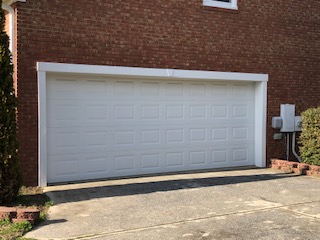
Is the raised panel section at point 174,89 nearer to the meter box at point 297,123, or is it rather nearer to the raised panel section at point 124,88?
the raised panel section at point 124,88

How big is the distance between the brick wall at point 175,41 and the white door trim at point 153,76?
12 centimetres

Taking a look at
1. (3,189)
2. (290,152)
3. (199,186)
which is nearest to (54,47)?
(3,189)

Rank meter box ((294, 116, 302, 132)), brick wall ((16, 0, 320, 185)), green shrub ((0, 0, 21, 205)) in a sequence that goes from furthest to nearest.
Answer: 1. meter box ((294, 116, 302, 132))
2. brick wall ((16, 0, 320, 185))
3. green shrub ((0, 0, 21, 205))

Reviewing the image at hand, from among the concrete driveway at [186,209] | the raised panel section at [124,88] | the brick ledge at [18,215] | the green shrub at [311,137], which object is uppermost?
the raised panel section at [124,88]

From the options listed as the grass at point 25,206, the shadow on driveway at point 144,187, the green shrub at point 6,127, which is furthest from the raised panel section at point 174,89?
the green shrub at point 6,127

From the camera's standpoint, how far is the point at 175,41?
32.7 ft

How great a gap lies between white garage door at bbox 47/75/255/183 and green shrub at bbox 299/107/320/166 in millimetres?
1321

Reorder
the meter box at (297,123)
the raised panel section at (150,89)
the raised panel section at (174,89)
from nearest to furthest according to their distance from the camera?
1. the raised panel section at (150,89)
2. the raised panel section at (174,89)
3. the meter box at (297,123)

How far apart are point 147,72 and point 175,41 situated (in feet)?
3.46

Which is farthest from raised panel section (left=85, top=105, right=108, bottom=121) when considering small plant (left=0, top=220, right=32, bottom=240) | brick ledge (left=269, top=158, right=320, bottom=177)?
brick ledge (left=269, top=158, right=320, bottom=177)

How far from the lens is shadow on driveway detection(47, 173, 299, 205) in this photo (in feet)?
25.2

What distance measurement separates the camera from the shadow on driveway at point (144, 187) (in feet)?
25.2

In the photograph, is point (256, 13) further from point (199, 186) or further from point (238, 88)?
point (199, 186)

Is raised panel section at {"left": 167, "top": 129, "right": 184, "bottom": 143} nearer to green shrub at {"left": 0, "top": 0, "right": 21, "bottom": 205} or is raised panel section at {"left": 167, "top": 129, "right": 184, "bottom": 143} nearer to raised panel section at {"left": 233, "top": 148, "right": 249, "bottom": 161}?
raised panel section at {"left": 233, "top": 148, "right": 249, "bottom": 161}
